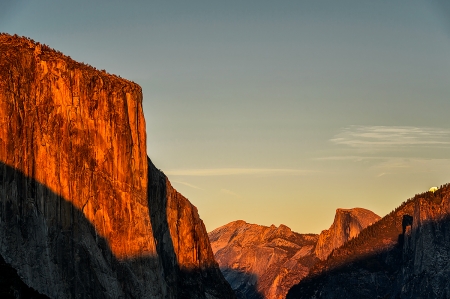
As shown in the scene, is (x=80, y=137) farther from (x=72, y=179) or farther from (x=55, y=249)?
(x=55, y=249)

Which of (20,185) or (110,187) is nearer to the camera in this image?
(20,185)

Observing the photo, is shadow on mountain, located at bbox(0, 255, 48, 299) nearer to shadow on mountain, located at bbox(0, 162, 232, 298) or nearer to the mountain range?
the mountain range

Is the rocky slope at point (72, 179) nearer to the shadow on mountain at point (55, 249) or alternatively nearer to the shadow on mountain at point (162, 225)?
the shadow on mountain at point (55, 249)

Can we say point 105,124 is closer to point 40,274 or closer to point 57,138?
point 57,138

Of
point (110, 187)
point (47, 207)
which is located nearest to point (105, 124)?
point (110, 187)

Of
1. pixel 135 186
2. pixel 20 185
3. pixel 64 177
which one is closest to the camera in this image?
pixel 20 185

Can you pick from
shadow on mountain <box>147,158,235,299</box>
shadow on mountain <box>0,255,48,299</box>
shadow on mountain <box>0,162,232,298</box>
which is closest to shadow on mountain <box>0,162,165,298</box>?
shadow on mountain <box>0,162,232,298</box>

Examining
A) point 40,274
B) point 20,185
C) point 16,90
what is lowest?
point 40,274
